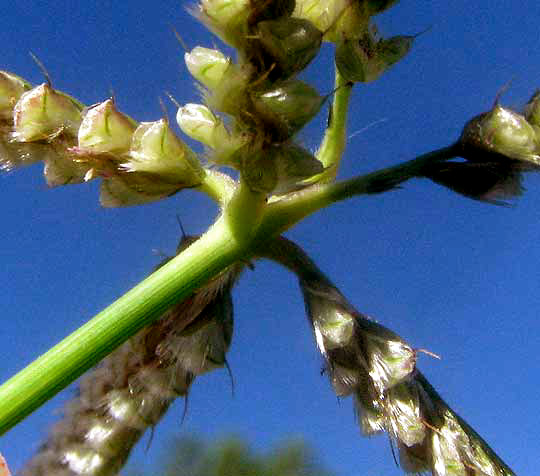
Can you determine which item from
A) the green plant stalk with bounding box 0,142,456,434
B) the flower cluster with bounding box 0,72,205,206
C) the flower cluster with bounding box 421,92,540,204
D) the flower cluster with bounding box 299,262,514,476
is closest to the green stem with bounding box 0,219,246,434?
the green plant stalk with bounding box 0,142,456,434

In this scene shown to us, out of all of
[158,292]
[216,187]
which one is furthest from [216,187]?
[158,292]

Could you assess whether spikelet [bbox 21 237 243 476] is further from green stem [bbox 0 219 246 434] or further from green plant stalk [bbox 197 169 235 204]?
green stem [bbox 0 219 246 434]

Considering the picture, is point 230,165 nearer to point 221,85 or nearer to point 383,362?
point 221,85

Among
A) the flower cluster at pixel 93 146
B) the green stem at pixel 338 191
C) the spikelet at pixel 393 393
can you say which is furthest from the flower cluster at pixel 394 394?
the flower cluster at pixel 93 146

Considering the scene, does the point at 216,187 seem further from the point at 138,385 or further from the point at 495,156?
the point at 495,156

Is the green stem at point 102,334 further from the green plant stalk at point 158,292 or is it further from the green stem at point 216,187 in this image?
the green stem at point 216,187
